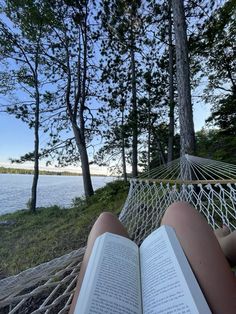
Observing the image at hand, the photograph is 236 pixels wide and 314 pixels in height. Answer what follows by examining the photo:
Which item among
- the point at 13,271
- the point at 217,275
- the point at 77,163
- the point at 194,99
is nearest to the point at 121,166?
the point at 77,163

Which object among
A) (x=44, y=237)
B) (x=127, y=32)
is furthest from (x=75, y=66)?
(x=44, y=237)

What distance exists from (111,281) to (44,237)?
3.20 meters

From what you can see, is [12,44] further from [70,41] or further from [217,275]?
[217,275]

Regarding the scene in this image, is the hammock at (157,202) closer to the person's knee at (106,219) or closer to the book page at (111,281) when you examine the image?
the person's knee at (106,219)

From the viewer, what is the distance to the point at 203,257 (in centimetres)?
73

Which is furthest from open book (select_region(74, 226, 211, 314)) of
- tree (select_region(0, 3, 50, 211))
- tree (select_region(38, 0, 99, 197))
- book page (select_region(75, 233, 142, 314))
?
tree (select_region(0, 3, 50, 211))

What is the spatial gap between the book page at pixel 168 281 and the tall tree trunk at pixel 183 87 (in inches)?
87.6

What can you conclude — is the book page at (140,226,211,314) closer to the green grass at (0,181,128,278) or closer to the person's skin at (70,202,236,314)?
the person's skin at (70,202,236,314)

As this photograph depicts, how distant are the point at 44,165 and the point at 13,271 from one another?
4.21 metres

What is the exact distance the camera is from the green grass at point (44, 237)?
2818 millimetres

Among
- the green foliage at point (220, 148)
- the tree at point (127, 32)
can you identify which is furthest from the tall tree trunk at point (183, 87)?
the tree at point (127, 32)

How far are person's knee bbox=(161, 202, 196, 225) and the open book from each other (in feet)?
0.26

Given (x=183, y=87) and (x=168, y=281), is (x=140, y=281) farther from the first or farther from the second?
(x=183, y=87)

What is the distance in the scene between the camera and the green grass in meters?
2.82
